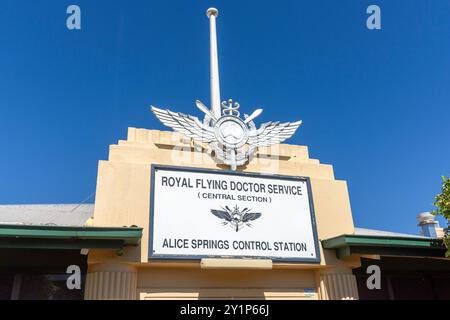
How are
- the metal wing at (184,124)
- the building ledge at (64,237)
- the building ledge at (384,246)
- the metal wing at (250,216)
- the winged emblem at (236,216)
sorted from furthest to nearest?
the metal wing at (184,124) < the metal wing at (250,216) < the winged emblem at (236,216) < the building ledge at (384,246) < the building ledge at (64,237)

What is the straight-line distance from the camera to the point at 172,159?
1066 cm

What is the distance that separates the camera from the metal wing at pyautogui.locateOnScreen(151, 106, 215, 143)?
1114cm

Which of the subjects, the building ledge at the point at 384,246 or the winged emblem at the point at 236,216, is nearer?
the building ledge at the point at 384,246

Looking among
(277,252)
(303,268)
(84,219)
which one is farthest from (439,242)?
(84,219)

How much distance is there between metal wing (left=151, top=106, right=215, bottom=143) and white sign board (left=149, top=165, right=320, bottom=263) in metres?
1.21

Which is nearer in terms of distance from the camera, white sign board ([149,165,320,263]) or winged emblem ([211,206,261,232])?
white sign board ([149,165,320,263])

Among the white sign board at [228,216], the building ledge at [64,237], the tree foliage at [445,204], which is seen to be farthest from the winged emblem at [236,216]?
the tree foliage at [445,204]

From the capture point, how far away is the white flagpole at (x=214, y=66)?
43.0 feet

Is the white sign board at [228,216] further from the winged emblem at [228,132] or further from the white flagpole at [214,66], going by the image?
the white flagpole at [214,66]

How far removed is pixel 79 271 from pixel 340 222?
7402 millimetres

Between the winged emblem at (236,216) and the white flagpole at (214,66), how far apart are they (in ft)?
10.9

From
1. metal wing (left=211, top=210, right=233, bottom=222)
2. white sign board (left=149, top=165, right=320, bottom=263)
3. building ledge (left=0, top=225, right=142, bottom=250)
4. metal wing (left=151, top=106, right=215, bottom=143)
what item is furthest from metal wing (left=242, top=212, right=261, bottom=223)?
building ledge (left=0, top=225, right=142, bottom=250)

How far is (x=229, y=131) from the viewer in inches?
455

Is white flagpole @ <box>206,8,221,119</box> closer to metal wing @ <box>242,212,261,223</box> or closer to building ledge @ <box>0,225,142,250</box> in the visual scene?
metal wing @ <box>242,212,261,223</box>
